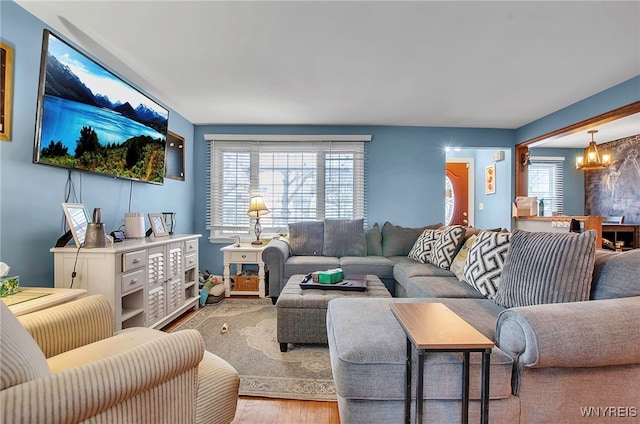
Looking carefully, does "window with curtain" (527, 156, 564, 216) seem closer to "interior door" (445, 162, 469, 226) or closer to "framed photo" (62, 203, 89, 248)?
"interior door" (445, 162, 469, 226)

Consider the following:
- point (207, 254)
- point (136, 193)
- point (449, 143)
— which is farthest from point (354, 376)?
point (449, 143)

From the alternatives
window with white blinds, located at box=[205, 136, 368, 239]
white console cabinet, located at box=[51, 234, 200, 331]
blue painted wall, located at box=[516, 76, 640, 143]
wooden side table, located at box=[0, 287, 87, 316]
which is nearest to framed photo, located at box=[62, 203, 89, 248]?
white console cabinet, located at box=[51, 234, 200, 331]

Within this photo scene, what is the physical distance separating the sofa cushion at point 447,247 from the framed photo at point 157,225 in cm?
277

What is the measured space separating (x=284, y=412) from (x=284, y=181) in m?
3.10

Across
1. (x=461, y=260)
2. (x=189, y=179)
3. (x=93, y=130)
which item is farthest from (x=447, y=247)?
(x=189, y=179)

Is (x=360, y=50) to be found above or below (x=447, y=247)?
above

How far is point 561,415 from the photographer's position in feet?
3.93

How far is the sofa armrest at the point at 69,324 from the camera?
1.22 metres

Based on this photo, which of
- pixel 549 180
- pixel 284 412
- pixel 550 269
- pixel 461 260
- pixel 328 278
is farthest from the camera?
pixel 549 180

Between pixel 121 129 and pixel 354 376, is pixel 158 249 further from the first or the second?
pixel 354 376

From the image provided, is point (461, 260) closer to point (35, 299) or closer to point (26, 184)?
point (35, 299)

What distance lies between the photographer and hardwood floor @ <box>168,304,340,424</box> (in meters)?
1.53

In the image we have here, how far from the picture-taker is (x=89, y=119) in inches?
86.5

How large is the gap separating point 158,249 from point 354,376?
6.81ft
